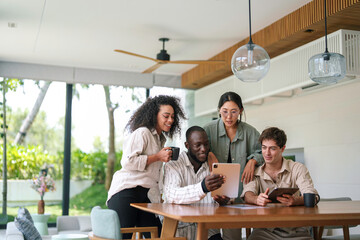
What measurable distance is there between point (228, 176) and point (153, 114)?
83 centimetres

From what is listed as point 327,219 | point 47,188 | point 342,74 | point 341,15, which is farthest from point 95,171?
point 327,219

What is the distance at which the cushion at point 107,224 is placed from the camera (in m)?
2.41

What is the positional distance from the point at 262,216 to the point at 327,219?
1.16 ft

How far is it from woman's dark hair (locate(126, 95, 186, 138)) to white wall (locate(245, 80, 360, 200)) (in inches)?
93.2

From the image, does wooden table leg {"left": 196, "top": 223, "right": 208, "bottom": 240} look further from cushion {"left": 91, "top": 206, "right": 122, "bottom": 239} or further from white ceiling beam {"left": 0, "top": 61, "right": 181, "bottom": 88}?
white ceiling beam {"left": 0, "top": 61, "right": 181, "bottom": 88}

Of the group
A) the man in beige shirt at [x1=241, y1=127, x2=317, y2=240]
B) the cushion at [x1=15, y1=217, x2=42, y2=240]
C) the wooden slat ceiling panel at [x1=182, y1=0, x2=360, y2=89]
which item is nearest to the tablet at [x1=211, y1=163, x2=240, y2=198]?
the man in beige shirt at [x1=241, y1=127, x2=317, y2=240]

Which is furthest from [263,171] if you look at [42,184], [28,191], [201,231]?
[28,191]

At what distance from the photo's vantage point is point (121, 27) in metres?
5.57

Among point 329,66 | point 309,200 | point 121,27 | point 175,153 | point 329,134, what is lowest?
point 309,200

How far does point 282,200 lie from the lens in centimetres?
268

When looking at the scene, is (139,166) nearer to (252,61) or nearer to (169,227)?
(169,227)

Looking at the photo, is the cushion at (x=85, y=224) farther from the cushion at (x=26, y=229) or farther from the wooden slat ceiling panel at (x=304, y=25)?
the wooden slat ceiling panel at (x=304, y=25)

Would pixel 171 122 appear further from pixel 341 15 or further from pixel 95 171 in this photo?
pixel 95 171

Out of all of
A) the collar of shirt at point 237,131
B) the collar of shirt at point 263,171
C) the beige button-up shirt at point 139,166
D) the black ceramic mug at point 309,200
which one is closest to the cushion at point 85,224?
the beige button-up shirt at point 139,166
